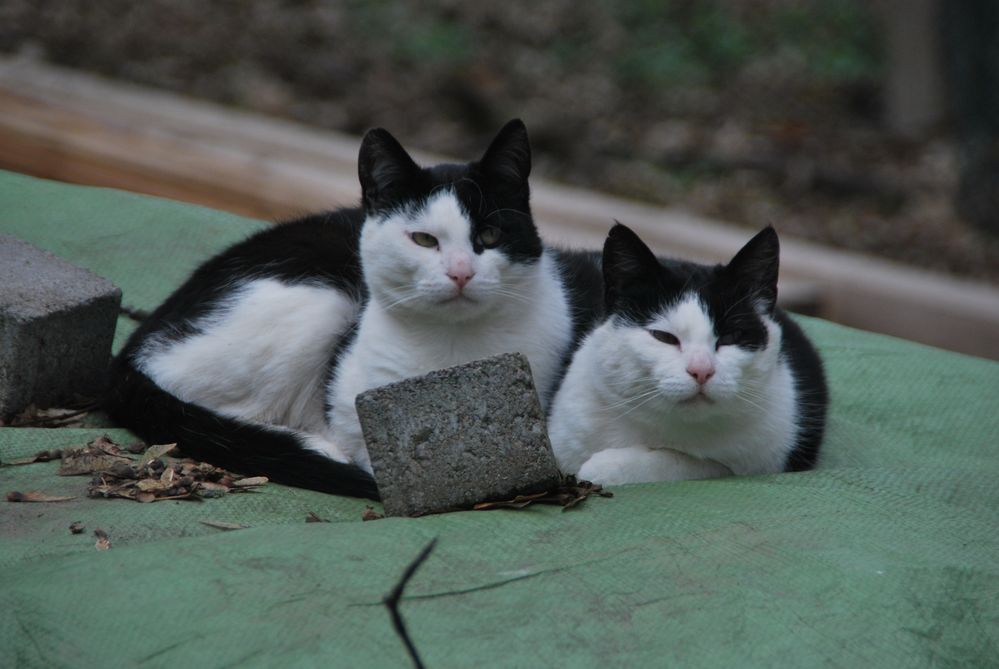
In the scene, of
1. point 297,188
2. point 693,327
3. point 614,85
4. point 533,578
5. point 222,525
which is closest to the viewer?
point 533,578

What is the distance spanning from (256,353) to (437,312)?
0.44m

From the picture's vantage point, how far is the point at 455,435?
5.90 ft

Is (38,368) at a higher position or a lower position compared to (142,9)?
lower

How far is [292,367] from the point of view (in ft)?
7.40

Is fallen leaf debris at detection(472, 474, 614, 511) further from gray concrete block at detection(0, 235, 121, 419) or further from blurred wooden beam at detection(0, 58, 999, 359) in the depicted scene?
blurred wooden beam at detection(0, 58, 999, 359)

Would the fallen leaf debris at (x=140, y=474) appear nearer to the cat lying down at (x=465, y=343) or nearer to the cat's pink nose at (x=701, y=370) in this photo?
the cat lying down at (x=465, y=343)

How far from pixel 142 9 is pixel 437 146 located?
205 centimetres

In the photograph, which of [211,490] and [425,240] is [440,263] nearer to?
[425,240]

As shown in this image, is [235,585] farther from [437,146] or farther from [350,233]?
[437,146]

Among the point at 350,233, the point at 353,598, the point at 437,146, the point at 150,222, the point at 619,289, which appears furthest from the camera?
the point at 437,146

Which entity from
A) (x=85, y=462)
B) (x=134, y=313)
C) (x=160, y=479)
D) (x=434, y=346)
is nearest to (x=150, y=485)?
(x=160, y=479)

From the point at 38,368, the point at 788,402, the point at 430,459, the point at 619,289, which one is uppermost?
the point at 619,289

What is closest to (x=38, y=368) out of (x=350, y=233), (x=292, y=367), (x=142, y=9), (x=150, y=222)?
(x=292, y=367)

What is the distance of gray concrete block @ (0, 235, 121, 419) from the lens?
2221 mm
